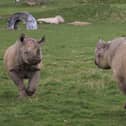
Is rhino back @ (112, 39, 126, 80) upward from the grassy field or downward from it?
upward

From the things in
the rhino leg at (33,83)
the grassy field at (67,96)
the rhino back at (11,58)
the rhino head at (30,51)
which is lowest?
the grassy field at (67,96)

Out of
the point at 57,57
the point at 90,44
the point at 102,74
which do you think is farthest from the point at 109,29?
the point at 102,74

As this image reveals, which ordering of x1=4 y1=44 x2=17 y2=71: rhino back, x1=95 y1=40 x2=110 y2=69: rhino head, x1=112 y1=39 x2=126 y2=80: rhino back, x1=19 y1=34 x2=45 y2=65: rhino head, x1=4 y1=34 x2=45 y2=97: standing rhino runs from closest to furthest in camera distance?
1. x1=112 y1=39 x2=126 y2=80: rhino back
2. x1=95 y1=40 x2=110 y2=69: rhino head
3. x1=19 y1=34 x2=45 y2=65: rhino head
4. x1=4 y1=34 x2=45 y2=97: standing rhino
5. x1=4 y1=44 x2=17 y2=71: rhino back

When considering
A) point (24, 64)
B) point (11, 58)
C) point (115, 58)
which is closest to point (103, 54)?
point (115, 58)

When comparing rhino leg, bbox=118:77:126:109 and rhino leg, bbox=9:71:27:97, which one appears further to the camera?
rhino leg, bbox=9:71:27:97

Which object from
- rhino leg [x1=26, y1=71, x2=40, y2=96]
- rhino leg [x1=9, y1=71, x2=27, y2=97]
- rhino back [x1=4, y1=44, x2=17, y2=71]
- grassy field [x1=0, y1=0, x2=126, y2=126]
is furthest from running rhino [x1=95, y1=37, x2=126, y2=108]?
rhino back [x1=4, y1=44, x2=17, y2=71]

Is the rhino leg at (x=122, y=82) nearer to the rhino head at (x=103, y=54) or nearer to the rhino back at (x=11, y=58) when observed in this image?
the rhino head at (x=103, y=54)

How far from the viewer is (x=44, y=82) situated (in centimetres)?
1448

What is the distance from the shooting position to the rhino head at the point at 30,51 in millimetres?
11125

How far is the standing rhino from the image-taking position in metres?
11.3

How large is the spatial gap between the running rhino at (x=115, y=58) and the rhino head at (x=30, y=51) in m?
1.20

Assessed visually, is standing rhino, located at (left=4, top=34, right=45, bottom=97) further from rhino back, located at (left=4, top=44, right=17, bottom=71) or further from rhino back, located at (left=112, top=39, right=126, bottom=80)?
rhino back, located at (left=112, top=39, right=126, bottom=80)

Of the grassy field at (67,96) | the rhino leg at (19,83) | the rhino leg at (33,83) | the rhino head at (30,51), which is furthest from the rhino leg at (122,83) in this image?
the rhino leg at (19,83)

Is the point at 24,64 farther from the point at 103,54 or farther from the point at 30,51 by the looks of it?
the point at 103,54
